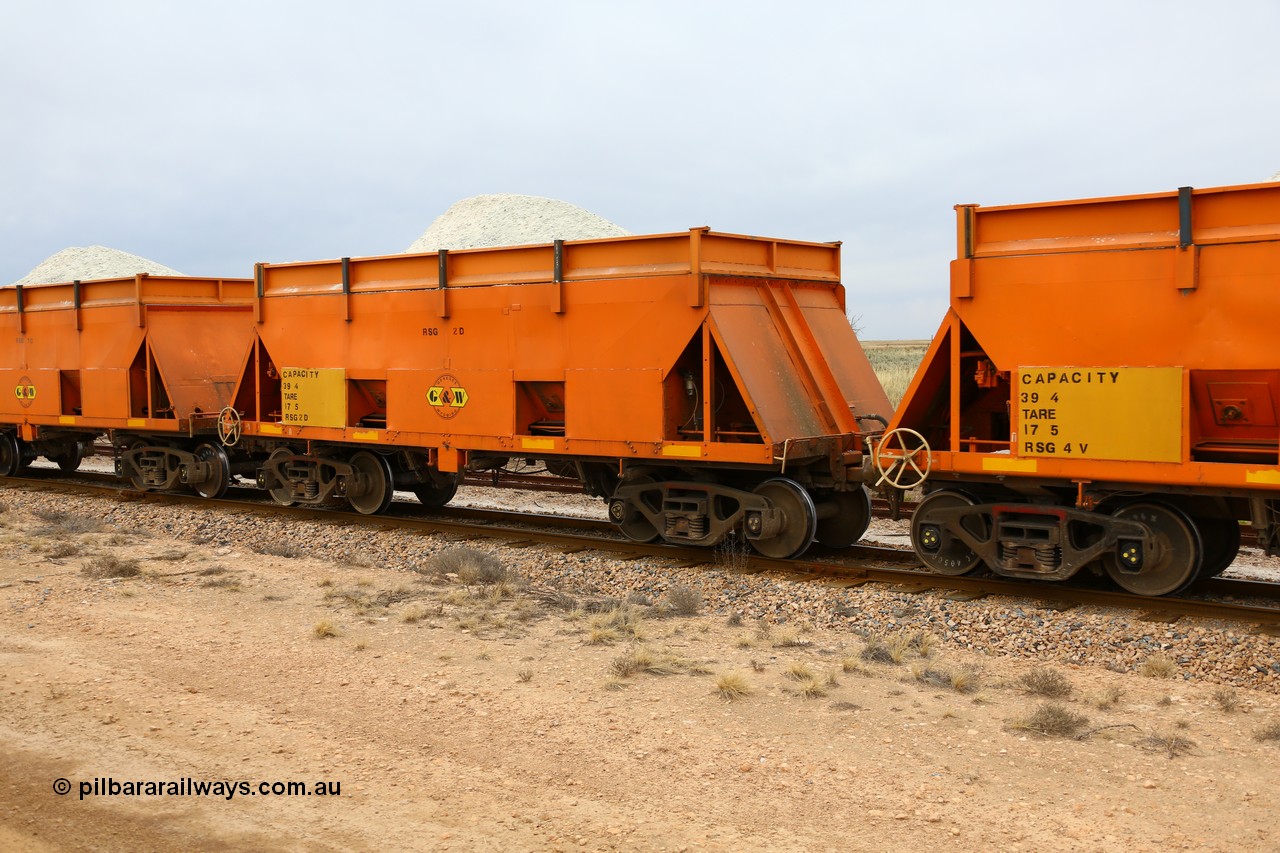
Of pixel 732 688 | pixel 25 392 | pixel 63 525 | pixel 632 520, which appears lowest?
pixel 732 688

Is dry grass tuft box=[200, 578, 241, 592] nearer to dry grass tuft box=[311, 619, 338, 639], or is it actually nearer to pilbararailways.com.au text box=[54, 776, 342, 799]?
dry grass tuft box=[311, 619, 338, 639]

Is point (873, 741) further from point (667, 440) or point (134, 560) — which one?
point (134, 560)

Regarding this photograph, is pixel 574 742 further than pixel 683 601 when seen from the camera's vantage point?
No

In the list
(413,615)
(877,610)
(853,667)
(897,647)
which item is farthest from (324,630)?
(877,610)

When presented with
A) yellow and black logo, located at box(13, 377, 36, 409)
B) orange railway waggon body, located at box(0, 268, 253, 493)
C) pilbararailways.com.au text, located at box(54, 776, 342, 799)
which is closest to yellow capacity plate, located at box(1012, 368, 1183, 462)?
pilbararailways.com.au text, located at box(54, 776, 342, 799)

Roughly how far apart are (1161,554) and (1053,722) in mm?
3390

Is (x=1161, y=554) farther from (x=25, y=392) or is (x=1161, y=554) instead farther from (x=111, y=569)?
(x=25, y=392)

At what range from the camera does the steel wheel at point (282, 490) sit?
15.4 meters

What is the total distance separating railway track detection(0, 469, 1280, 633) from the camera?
8.97 meters

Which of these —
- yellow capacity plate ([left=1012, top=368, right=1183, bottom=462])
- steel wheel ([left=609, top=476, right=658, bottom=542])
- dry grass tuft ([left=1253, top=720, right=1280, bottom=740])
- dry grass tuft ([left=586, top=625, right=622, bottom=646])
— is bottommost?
dry grass tuft ([left=1253, top=720, right=1280, bottom=740])

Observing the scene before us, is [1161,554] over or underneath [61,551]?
over

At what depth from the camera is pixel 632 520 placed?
12.1 meters

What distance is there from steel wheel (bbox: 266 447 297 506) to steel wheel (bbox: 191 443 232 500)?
1221 millimetres

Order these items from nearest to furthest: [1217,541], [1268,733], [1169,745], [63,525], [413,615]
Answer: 1. [1169,745]
2. [1268,733]
3. [413,615]
4. [1217,541]
5. [63,525]
